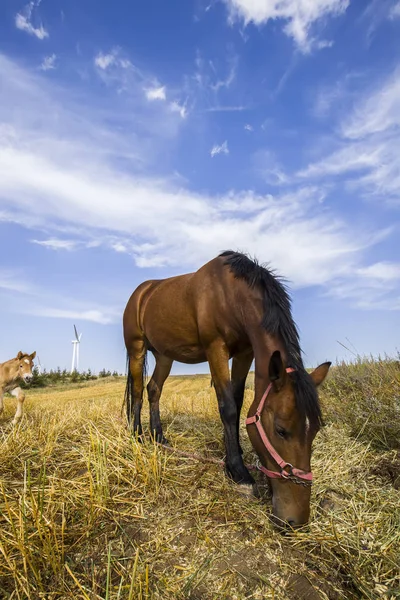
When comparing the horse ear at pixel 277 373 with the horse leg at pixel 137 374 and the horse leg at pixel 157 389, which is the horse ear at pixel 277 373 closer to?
the horse leg at pixel 157 389

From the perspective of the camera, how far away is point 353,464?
170 inches

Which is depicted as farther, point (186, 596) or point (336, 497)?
point (336, 497)

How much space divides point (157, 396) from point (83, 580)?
3.58 meters

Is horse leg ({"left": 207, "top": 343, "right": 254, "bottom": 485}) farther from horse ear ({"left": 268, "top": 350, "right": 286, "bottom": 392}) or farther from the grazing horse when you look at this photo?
the grazing horse

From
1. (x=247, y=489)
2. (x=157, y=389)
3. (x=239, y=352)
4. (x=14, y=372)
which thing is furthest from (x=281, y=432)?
(x=14, y=372)

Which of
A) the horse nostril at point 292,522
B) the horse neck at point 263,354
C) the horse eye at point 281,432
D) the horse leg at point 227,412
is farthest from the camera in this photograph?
the horse leg at point 227,412

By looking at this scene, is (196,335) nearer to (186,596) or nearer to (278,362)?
(278,362)

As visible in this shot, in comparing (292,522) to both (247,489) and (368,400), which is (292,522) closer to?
(247,489)

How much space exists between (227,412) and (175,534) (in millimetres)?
1390

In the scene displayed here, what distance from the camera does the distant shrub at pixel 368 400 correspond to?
5.04 metres

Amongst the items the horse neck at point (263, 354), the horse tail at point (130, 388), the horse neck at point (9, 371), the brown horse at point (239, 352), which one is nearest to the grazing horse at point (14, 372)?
the horse neck at point (9, 371)

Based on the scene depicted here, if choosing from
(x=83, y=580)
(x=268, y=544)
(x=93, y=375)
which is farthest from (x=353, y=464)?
(x=93, y=375)

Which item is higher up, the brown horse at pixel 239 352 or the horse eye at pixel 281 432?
the brown horse at pixel 239 352

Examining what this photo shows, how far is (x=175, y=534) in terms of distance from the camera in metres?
2.81
